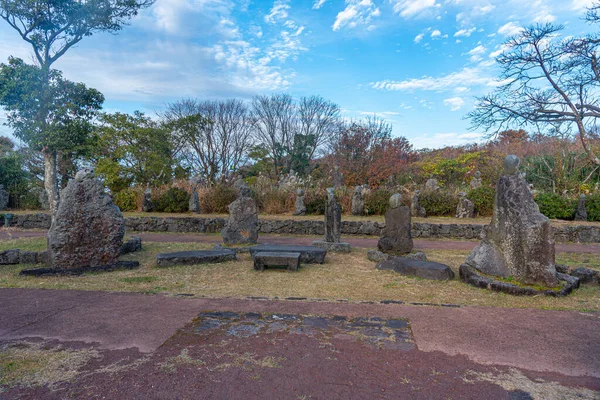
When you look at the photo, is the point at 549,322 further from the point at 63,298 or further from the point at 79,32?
the point at 79,32

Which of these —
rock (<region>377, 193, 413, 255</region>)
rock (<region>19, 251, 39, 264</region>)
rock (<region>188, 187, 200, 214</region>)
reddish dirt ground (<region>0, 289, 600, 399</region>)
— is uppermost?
rock (<region>188, 187, 200, 214</region>)

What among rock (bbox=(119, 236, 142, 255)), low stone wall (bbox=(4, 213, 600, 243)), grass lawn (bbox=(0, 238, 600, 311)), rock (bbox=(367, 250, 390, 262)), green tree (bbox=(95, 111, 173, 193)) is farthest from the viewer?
green tree (bbox=(95, 111, 173, 193))

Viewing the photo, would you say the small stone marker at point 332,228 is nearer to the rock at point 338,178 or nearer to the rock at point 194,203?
the rock at point 194,203

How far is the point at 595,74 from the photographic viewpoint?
8.41 meters

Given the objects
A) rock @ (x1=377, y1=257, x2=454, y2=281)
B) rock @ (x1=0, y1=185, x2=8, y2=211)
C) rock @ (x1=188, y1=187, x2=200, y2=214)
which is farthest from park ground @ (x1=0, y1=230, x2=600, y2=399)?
rock @ (x1=0, y1=185, x2=8, y2=211)

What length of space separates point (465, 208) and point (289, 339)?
12868 mm

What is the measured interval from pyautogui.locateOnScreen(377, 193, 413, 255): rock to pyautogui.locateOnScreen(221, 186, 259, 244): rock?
339cm

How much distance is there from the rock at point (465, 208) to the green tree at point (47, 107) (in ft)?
52.3

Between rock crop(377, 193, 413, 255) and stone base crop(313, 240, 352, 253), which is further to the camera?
stone base crop(313, 240, 352, 253)

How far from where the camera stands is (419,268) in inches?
262

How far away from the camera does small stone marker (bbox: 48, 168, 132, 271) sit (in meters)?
6.56

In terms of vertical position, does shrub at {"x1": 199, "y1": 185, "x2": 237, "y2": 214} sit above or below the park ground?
above

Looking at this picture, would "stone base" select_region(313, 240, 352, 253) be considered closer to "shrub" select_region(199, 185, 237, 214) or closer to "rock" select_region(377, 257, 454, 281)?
"rock" select_region(377, 257, 454, 281)

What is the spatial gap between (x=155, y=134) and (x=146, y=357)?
65.0 ft
